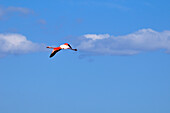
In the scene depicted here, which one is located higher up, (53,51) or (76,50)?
(53,51)

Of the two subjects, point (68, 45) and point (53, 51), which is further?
point (53, 51)

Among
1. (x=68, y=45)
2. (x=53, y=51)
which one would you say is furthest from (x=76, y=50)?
(x=53, y=51)

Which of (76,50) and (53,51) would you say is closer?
(76,50)

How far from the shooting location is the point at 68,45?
466ft

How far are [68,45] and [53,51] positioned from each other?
69.5ft

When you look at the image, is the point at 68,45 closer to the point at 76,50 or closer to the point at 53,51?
the point at 76,50

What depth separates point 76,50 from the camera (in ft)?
447

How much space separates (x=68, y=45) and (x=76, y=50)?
725cm

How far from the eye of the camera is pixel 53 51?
530 feet
